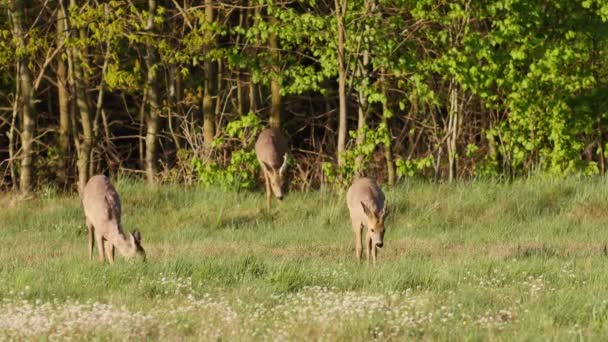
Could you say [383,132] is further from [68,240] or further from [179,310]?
[179,310]

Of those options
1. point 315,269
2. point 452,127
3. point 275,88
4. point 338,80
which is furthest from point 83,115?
point 315,269

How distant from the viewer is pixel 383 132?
21719mm

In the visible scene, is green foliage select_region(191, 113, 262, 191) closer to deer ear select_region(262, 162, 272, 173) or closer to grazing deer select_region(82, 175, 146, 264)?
deer ear select_region(262, 162, 272, 173)

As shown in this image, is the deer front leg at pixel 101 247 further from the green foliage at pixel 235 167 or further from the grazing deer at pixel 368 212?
the green foliage at pixel 235 167

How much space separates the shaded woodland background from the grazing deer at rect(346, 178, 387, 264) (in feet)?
17.5

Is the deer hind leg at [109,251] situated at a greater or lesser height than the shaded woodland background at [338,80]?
lesser

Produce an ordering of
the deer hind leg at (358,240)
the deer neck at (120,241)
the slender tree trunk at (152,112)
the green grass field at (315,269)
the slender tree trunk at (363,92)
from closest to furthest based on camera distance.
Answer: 1. the green grass field at (315,269)
2. the deer neck at (120,241)
3. the deer hind leg at (358,240)
4. the slender tree trunk at (363,92)
5. the slender tree trunk at (152,112)

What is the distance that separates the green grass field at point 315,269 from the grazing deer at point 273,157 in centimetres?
35

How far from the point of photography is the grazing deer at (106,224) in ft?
47.9

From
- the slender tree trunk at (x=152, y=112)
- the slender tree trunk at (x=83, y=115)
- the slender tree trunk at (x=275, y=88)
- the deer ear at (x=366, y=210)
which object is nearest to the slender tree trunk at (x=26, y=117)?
the slender tree trunk at (x=83, y=115)

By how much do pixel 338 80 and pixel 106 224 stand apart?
25.3 ft

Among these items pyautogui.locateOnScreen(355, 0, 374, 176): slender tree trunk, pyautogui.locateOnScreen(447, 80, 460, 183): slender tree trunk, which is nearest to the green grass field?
pyautogui.locateOnScreen(355, 0, 374, 176): slender tree trunk

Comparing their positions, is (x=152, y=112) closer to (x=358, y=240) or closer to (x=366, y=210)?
(x=358, y=240)

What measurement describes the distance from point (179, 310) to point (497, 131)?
13187 millimetres
